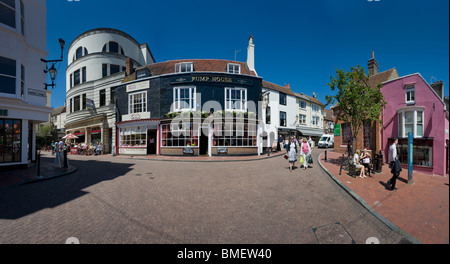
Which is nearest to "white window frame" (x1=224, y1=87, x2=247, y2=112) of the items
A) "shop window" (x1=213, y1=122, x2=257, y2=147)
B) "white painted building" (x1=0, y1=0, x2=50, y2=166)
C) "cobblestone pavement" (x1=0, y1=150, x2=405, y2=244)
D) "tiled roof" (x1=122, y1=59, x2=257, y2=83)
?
"shop window" (x1=213, y1=122, x2=257, y2=147)

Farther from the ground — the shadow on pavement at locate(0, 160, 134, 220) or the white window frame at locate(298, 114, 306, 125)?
the white window frame at locate(298, 114, 306, 125)

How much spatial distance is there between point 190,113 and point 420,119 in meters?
14.2

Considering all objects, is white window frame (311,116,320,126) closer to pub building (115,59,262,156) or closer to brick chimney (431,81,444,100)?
pub building (115,59,262,156)

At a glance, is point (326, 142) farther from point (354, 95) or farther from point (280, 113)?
point (354, 95)

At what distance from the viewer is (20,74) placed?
7855 mm

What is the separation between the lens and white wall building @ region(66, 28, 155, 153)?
19062 millimetres

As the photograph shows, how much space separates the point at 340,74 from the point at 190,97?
12.0 m

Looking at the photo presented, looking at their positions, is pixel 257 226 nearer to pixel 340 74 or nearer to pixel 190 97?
pixel 340 74

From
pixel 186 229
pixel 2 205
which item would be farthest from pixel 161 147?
pixel 186 229

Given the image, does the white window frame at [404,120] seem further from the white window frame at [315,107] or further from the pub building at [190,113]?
the white window frame at [315,107]

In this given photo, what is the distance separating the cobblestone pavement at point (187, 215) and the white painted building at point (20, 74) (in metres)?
4.45

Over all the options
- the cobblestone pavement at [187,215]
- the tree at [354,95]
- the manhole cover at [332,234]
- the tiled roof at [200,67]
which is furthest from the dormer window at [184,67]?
the manhole cover at [332,234]

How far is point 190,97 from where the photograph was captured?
1570 cm

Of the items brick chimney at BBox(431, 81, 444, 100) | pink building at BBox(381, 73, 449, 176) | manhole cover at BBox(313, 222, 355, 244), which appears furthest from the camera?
manhole cover at BBox(313, 222, 355, 244)
